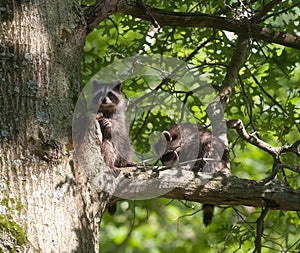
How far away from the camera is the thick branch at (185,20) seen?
474 cm

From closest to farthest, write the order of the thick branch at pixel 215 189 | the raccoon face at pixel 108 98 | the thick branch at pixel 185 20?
the thick branch at pixel 215 189
the thick branch at pixel 185 20
the raccoon face at pixel 108 98

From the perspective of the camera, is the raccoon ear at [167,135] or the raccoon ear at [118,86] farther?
the raccoon ear at [118,86]

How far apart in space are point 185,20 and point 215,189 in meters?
1.63

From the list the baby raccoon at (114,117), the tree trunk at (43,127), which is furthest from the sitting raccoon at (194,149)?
the tree trunk at (43,127)

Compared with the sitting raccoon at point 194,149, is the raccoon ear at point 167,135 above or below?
above

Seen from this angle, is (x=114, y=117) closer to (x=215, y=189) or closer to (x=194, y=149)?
(x=194, y=149)

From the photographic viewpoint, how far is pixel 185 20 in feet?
17.9

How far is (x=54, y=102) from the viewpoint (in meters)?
4.07

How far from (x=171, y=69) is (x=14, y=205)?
3701mm

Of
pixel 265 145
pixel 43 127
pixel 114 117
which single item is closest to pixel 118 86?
pixel 114 117

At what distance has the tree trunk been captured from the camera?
3.74m

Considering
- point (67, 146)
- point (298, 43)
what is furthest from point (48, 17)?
point (298, 43)

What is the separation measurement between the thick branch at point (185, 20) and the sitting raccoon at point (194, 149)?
104 centimetres

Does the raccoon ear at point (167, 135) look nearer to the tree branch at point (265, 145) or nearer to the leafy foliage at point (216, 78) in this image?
→ the leafy foliage at point (216, 78)
